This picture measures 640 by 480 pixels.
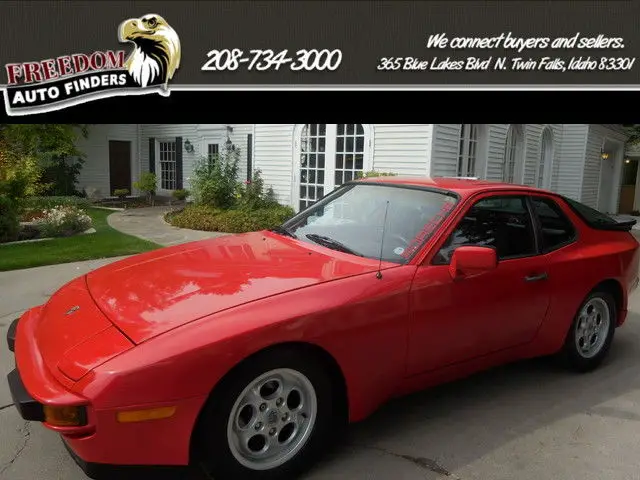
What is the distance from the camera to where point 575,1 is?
11062mm

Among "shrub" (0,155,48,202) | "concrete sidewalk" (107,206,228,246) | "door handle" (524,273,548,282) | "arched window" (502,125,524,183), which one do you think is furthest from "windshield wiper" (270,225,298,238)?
"arched window" (502,125,524,183)

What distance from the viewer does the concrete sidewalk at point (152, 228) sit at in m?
10.2

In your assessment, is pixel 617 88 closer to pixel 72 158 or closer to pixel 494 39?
pixel 494 39

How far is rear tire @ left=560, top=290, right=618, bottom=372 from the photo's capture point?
4023mm

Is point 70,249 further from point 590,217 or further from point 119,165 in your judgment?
point 119,165

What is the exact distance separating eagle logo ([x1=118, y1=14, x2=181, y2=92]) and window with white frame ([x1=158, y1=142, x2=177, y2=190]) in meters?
9.24

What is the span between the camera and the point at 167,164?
19.1 metres


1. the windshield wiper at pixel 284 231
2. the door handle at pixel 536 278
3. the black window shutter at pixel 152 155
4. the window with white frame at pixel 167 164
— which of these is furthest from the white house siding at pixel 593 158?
the windshield wiper at pixel 284 231

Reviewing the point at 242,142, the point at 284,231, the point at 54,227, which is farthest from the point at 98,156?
the point at 284,231

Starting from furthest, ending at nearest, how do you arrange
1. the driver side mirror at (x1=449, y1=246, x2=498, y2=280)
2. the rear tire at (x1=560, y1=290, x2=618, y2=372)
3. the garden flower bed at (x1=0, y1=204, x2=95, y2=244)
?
the garden flower bed at (x1=0, y1=204, x2=95, y2=244) < the rear tire at (x1=560, y1=290, x2=618, y2=372) < the driver side mirror at (x1=449, y1=246, x2=498, y2=280)

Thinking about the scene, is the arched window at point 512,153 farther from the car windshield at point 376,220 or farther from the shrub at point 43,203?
the car windshield at point 376,220

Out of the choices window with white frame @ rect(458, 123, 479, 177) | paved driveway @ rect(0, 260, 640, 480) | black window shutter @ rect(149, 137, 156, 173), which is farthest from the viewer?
black window shutter @ rect(149, 137, 156, 173)

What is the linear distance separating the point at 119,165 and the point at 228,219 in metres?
9.94

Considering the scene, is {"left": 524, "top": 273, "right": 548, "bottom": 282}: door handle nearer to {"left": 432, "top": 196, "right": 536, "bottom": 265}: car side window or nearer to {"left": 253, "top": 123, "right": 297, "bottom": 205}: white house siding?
{"left": 432, "top": 196, "right": 536, "bottom": 265}: car side window
